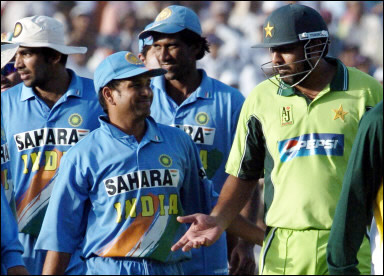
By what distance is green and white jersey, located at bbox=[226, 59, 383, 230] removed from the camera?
5.73m

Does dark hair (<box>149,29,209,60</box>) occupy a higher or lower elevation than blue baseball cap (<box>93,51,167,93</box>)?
higher

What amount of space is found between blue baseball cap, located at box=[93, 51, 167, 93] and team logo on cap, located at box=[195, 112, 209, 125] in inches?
43.7

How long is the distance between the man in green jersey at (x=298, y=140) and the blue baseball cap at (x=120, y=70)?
2.15ft

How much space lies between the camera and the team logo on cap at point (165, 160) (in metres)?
6.18

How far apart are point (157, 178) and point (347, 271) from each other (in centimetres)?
190

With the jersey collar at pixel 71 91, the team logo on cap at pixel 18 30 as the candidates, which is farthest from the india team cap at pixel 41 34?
the jersey collar at pixel 71 91

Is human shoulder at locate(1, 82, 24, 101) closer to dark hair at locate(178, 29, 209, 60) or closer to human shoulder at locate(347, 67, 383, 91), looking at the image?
dark hair at locate(178, 29, 209, 60)

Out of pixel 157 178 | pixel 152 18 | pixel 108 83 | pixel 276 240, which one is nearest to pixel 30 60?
pixel 108 83

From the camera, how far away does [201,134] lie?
7.42 meters

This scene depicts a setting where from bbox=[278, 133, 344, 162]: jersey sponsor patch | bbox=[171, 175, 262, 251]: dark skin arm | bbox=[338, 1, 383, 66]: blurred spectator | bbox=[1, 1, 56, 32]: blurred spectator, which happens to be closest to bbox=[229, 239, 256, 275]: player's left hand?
bbox=[171, 175, 262, 251]: dark skin arm

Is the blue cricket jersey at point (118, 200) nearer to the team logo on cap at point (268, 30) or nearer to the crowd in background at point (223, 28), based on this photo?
the team logo on cap at point (268, 30)

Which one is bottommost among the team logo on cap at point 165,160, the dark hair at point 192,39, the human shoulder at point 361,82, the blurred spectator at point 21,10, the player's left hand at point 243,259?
the player's left hand at point 243,259

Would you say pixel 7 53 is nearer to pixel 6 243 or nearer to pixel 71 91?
pixel 6 243

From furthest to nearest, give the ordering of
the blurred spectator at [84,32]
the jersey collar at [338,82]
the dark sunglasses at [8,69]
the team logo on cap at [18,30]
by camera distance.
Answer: the blurred spectator at [84,32] < the dark sunglasses at [8,69] < the team logo on cap at [18,30] < the jersey collar at [338,82]
